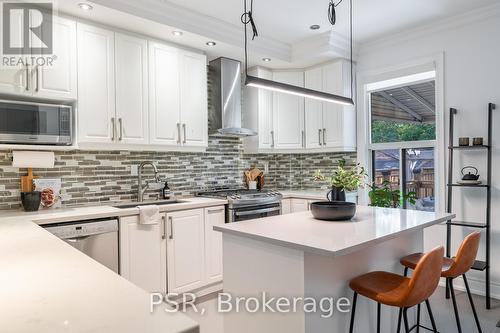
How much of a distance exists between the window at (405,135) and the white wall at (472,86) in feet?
0.87

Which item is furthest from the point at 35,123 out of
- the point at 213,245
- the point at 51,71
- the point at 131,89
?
the point at 213,245

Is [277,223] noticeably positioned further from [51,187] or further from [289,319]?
[51,187]

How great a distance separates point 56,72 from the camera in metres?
2.83

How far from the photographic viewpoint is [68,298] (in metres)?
0.92

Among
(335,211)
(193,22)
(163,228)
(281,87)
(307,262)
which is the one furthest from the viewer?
(193,22)

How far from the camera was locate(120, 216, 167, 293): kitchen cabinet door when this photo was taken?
287cm

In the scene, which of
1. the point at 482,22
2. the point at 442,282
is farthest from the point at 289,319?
the point at 482,22

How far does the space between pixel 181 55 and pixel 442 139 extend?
2.98 meters

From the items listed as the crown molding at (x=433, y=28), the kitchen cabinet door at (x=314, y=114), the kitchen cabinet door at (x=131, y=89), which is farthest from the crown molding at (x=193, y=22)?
the crown molding at (x=433, y=28)

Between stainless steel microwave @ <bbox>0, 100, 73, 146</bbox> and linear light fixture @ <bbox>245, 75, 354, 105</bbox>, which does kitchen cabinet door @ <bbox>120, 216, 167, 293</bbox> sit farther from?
linear light fixture @ <bbox>245, 75, 354, 105</bbox>

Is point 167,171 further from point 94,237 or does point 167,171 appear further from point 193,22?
point 193,22

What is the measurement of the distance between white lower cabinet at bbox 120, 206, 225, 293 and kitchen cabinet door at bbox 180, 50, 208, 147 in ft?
2.79

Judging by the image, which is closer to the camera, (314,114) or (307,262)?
(307,262)

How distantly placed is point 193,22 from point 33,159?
1.95 meters
